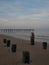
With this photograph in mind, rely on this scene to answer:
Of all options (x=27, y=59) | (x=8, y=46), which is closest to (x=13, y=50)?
(x=8, y=46)

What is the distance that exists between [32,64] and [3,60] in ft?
4.82

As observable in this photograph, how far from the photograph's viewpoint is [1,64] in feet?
25.4

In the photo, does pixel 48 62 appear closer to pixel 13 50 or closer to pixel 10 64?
pixel 10 64

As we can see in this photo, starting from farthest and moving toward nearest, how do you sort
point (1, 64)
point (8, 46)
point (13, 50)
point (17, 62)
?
point (8, 46) < point (13, 50) < point (17, 62) < point (1, 64)

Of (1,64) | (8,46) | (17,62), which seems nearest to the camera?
(1,64)

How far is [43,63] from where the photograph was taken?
829 cm

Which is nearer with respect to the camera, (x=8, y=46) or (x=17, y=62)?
(x=17, y=62)

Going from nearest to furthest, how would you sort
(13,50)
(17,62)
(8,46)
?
(17,62), (13,50), (8,46)

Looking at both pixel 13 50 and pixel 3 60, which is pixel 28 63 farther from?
pixel 13 50

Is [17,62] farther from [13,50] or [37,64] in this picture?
[13,50]

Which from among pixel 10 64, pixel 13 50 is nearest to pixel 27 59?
pixel 10 64

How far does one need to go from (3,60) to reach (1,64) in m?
0.75

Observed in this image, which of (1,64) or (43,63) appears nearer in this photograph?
(1,64)


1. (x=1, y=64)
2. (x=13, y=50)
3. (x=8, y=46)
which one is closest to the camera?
(x=1, y=64)
